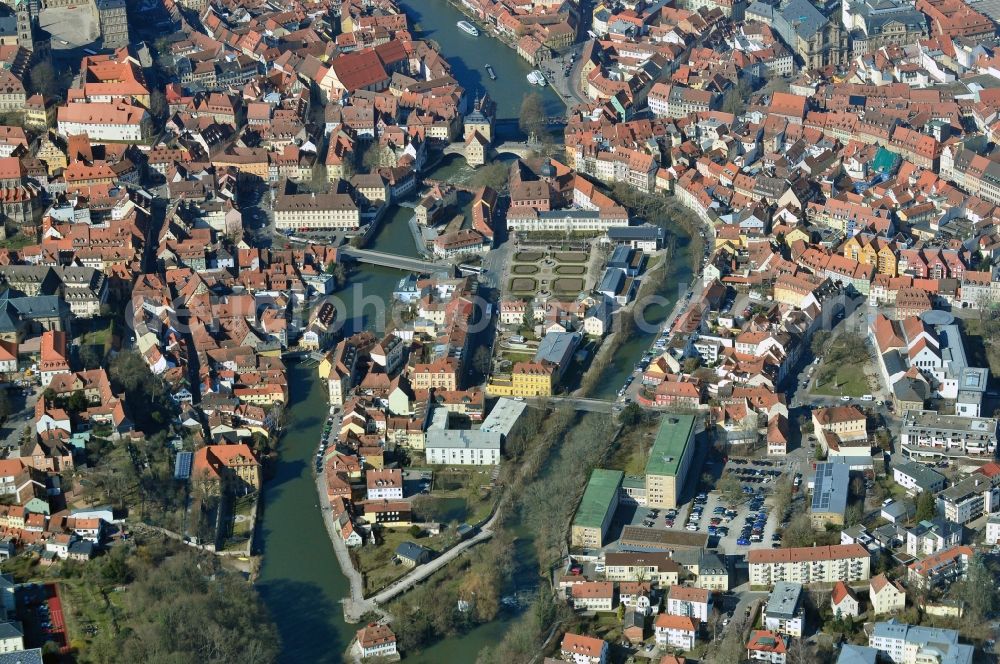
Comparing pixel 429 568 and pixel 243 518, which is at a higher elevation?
pixel 429 568

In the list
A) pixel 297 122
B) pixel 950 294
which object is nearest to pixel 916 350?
pixel 950 294

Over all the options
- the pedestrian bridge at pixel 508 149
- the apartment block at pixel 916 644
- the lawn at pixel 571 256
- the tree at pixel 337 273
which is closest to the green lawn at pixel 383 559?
the apartment block at pixel 916 644

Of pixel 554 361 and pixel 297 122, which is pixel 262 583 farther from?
pixel 297 122

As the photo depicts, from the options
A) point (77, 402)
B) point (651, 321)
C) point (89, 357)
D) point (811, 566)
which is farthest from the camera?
point (651, 321)

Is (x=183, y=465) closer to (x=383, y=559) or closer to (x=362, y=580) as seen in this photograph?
(x=383, y=559)

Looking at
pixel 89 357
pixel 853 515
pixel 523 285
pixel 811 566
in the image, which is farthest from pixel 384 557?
pixel 523 285
